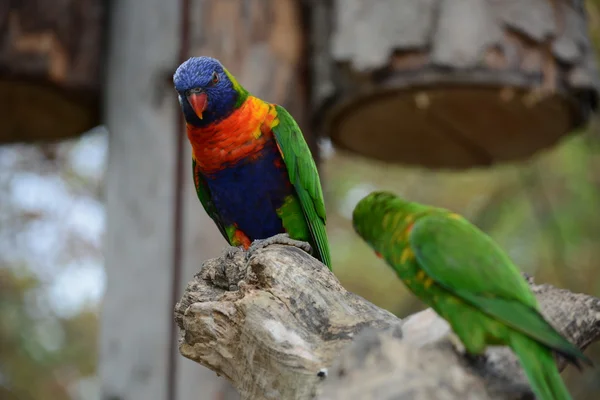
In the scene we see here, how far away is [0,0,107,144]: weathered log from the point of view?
10.8 ft

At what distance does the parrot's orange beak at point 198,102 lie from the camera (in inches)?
100.0

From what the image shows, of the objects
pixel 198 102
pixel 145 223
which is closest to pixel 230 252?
pixel 198 102

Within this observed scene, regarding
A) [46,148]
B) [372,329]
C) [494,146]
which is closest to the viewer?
[372,329]

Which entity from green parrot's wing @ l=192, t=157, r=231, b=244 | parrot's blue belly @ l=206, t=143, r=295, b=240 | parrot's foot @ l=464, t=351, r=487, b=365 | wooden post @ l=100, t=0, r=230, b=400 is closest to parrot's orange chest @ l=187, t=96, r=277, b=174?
parrot's blue belly @ l=206, t=143, r=295, b=240

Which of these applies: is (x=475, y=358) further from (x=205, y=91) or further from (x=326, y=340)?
(x=205, y=91)

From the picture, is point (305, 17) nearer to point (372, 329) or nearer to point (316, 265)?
point (316, 265)

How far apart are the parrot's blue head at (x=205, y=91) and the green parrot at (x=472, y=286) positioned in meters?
0.95

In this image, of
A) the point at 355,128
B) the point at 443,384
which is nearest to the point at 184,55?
the point at 355,128

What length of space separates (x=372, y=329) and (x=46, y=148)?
553cm

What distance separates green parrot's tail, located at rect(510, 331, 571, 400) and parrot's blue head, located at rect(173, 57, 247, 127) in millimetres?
1374

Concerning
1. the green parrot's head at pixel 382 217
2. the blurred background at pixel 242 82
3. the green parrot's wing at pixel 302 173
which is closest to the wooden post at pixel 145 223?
the blurred background at pixel 242 82

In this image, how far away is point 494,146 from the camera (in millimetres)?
3758

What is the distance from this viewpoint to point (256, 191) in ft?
8.75

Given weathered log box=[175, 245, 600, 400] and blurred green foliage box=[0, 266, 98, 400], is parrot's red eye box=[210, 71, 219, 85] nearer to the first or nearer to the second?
weathered log box=[175, 245, 600, 400]
